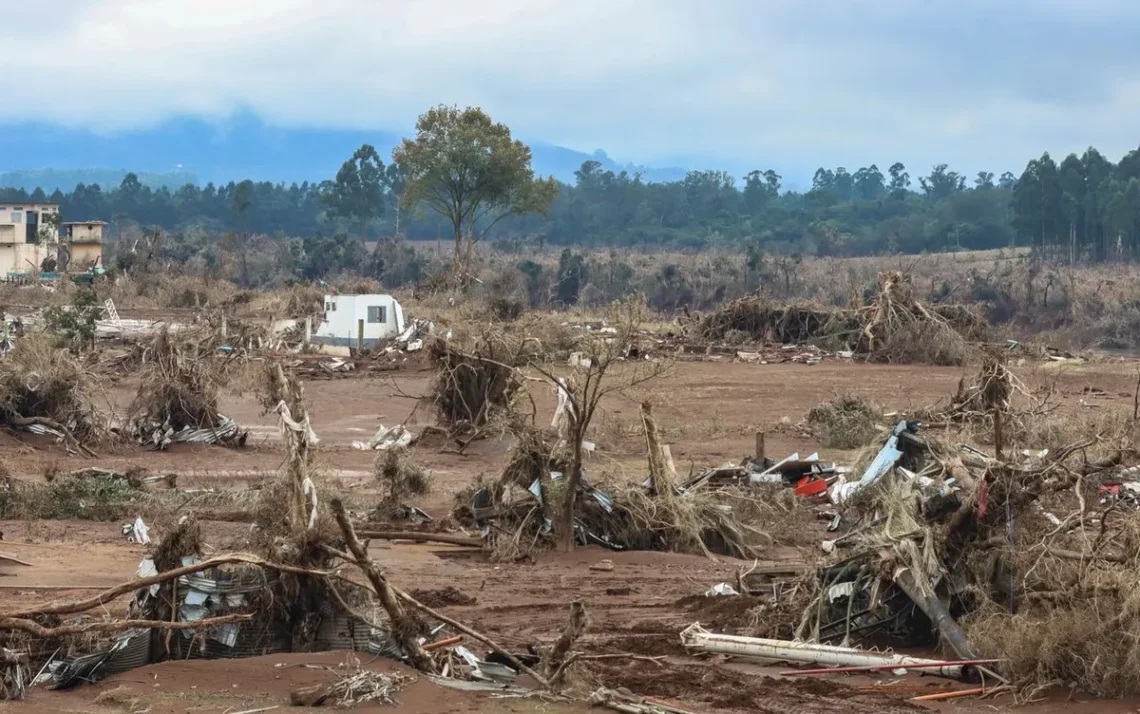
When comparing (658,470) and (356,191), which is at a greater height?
(356,191)

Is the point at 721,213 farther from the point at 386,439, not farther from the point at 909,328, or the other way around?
the point at 386,439

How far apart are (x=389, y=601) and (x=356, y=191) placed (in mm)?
85593

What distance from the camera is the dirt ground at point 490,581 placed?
765cm

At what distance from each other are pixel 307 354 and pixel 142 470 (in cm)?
1655

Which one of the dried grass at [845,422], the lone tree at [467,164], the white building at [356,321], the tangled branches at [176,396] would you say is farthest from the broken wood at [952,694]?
the lone tree at [467,164]

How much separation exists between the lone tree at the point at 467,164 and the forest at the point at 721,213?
1699cm

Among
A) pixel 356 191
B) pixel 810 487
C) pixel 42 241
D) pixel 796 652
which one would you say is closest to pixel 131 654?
pixel 796 652

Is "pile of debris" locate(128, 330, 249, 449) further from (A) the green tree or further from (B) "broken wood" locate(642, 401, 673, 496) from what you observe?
(A) the green tree

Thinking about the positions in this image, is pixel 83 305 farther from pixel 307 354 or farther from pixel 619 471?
pixel 619 471

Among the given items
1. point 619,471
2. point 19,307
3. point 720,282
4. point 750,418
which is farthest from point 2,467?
point 720,282

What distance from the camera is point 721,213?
103438 mm

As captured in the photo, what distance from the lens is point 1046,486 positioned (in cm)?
870

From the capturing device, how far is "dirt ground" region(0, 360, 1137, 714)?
25.1ft

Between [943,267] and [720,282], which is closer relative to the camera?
[720,282]
